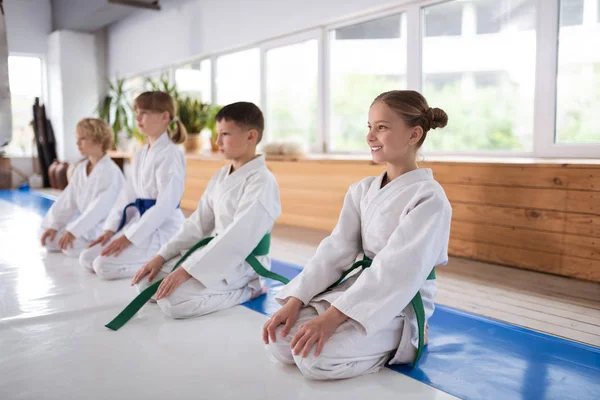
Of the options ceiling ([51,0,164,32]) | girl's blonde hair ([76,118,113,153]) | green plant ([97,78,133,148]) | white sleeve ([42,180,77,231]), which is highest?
ceiling ([51,0,164,32])

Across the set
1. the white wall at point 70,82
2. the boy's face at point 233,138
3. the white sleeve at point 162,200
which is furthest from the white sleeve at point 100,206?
the white wall at point 70,82

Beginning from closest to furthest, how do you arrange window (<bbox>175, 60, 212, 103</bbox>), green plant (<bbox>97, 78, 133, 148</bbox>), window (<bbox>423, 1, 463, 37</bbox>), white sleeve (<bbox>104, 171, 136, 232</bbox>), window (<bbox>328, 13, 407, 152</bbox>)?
white sleeve (<bbox>104, 171, 136, 232</bbox>) → window (<bbox>423, 1, 463, 37</bbox>) → window (<bbox>328, 13, 407, 152</bbox>) → window (<bbox>175, 60, 212, 103</bbox>) → green plant (<bbox>97, 78, 133, 148</bbox>)

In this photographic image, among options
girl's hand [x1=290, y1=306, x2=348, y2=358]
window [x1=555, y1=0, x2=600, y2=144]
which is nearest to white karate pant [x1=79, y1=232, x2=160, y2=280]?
girl's hand [x1=290, y1=306, x2=348, y2=358]

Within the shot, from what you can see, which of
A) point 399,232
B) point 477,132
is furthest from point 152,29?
point 399,232

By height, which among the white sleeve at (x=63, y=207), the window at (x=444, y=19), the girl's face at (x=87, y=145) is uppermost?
the window at (x=444, y=19)

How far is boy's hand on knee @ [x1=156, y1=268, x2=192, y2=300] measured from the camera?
1897 millimetres

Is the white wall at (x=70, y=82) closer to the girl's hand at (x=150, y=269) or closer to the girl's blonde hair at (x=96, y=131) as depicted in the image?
the girl's blonde hair at (x=96, y=131)

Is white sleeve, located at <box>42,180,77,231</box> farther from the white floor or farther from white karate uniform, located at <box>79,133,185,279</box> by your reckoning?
the white floor

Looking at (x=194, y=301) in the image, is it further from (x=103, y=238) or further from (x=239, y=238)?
(x=103, y=238)

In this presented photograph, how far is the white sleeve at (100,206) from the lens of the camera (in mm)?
3002

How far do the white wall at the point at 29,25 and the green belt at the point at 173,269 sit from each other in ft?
24.3

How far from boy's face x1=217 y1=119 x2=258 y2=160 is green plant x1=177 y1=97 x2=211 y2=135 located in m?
3.43

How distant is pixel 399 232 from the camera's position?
1.46 meters

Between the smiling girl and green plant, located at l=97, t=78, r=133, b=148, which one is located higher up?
green plant, located at l=97, t=78, r=133, b=148
